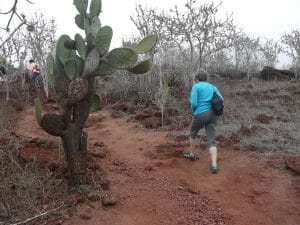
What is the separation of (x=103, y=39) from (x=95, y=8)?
465mm

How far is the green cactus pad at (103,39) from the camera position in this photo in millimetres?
5375

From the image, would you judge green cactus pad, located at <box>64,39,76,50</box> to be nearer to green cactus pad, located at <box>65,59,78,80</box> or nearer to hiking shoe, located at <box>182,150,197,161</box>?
green cactus pad, located at <box>65,59,78,80</box>

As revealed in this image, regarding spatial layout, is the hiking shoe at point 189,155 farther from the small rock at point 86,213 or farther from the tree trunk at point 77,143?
the small rock at point 86,213

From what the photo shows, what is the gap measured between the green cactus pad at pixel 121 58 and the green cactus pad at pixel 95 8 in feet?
1.73

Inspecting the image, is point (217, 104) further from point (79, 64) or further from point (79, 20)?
point (79, 20)

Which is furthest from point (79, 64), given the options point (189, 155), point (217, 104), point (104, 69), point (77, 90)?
point (189, 155)

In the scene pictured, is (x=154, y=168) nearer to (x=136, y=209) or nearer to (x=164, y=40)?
(x=136, y=209)

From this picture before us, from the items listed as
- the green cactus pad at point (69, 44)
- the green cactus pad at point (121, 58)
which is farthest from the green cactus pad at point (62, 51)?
the green cactus pad at point (121, 58)

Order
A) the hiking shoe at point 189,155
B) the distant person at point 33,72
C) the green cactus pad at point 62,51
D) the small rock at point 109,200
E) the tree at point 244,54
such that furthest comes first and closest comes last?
the tree at point 244,54, the distant person at point 33,72, the hiking shoe at point 189,155, the green cactus pad at point 62,51, the small rock at point 109,200

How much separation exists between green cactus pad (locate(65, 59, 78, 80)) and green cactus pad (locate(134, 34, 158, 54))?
0.82m

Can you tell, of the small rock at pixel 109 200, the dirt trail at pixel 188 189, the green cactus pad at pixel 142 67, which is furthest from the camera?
the green cactus pad at pixel 142 67

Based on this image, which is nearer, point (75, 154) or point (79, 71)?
point (75, 154)

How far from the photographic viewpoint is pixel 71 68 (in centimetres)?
534

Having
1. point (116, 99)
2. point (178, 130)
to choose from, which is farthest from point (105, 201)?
point (116, 99)
